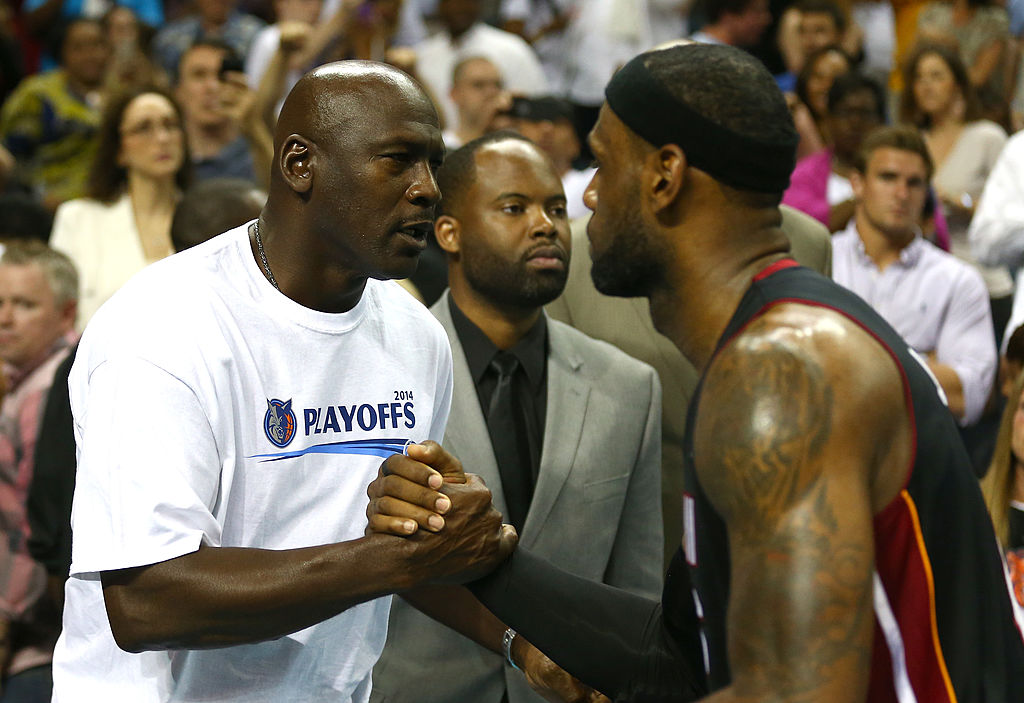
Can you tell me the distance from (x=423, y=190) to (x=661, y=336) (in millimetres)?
1732

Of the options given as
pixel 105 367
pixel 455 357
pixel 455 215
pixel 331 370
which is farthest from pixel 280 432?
pixel 455 215

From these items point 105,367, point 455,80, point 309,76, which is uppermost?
point 309,76

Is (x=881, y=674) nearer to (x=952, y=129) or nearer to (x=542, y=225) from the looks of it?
(x=542, y=225)

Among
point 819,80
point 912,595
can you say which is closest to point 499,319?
point 912,595

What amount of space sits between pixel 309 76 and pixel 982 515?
158 cm

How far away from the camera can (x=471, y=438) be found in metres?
3.48

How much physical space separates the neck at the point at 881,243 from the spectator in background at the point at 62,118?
4754 millimetres

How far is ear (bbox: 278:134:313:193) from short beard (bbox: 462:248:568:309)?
3.74 ft

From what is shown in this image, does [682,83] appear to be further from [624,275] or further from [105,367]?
[105,367]

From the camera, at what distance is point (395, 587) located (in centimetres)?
240

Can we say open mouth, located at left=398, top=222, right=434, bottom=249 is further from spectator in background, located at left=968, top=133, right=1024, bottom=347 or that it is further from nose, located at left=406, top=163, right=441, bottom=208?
spectator in background, located at left=968, top=133, right=1024, bottom=347

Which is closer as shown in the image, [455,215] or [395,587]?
[395,587]

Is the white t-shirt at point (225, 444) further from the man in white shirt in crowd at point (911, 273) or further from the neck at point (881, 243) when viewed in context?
the neck at point (881, 243)

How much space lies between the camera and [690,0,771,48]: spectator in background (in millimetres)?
8312
